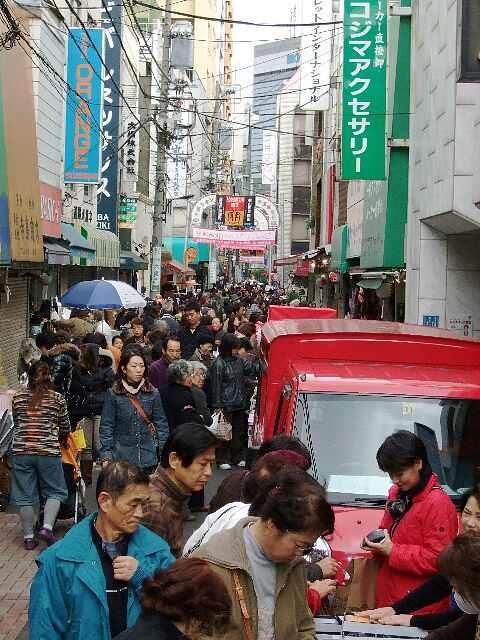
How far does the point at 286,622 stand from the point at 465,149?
42.4 feet

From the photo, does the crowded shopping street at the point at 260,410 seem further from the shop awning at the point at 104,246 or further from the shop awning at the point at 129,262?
the shop awning at the point at 129,262

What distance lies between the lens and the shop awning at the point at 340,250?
3203cm

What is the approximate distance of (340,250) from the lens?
33156 millimetres

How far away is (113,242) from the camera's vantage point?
3316 centimetres

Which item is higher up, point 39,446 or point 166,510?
point 166,510

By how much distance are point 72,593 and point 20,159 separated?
12.5 m

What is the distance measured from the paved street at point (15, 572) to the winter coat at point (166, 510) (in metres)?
3.00

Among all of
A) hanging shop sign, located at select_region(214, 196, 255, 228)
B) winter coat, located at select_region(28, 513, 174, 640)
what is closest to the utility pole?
hanging shop sign, located at select_region(214, 196, 255, 228)

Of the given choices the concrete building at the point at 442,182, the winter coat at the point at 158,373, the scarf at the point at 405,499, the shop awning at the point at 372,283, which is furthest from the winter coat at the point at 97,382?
the shop awning at the point at 372,283

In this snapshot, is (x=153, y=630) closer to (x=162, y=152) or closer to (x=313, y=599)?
(x=313, y=599)

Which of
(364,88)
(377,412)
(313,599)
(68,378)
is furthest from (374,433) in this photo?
(364,88)

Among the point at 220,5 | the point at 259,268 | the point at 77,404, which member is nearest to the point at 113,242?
the point at 77,404

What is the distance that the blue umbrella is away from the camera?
1652cm

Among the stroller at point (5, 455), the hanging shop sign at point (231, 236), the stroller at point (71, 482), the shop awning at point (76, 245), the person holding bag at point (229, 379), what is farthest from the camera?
the hanging shop sign at point (231, 236)
